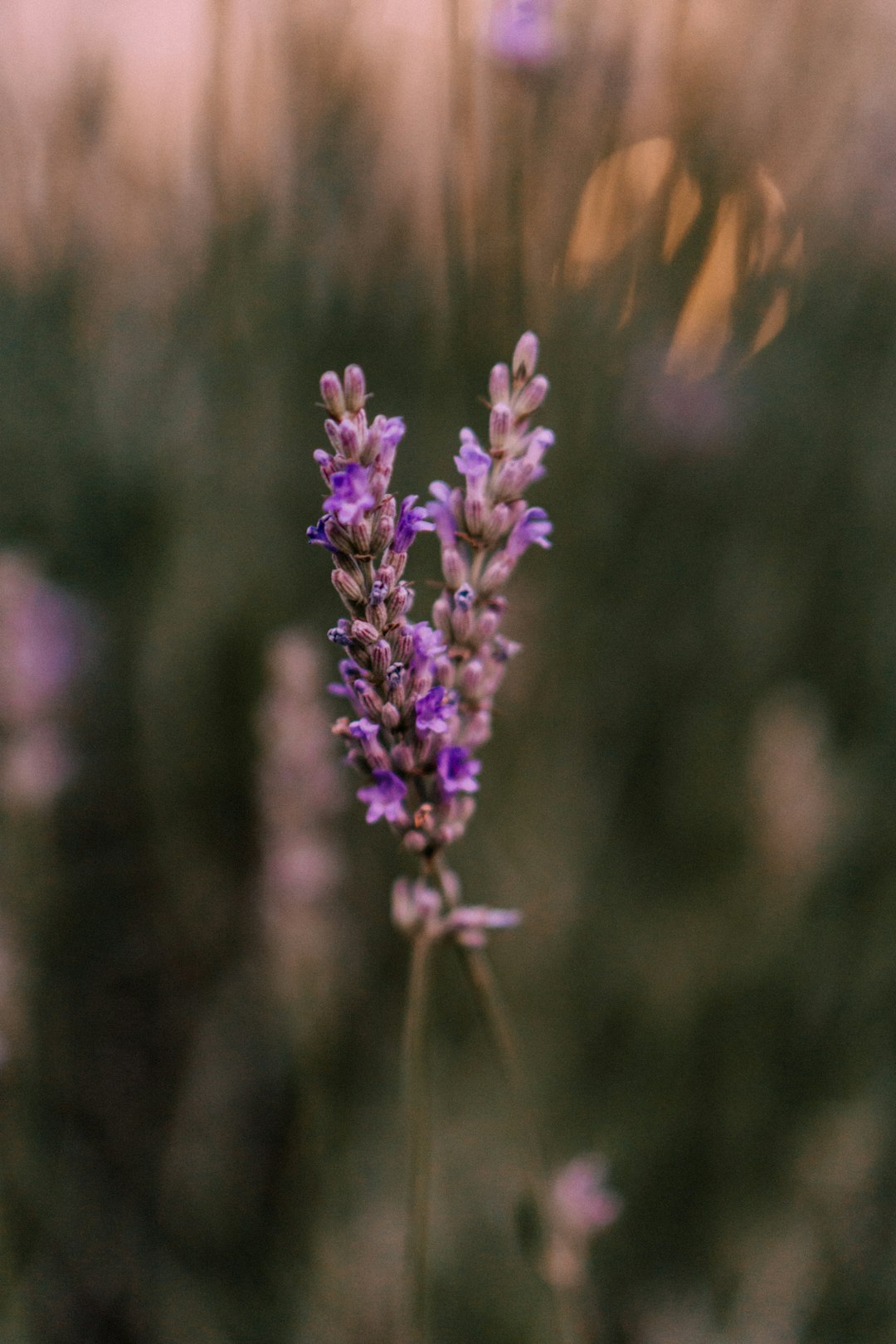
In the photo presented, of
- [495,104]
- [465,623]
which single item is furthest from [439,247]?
[465,623]

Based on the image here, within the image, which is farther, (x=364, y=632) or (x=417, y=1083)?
(x=417, y=1083)

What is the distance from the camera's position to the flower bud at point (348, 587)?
654 millimetres

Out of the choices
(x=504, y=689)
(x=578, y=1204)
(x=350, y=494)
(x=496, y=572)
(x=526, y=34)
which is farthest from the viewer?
(x=504, y=689)

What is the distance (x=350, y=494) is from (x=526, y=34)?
4.55 feet

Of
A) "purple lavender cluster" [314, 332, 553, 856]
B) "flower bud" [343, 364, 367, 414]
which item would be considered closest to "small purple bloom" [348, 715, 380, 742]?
"purple lavender cluster" [314, 332, 553, 856]

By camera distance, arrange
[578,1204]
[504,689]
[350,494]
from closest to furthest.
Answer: [350,494] → [578,1204] → [504,689]

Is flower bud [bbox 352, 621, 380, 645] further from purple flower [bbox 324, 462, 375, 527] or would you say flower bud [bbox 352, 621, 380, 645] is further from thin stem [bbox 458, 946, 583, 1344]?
thin stem [bbox 458, 946, 583, 1344]

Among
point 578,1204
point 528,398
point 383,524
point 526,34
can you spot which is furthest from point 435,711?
point 526,34

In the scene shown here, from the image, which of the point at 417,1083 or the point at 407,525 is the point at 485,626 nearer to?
the point at 407,525

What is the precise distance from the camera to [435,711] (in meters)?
0.68

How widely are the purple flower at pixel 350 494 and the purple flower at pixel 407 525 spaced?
0.06 metres

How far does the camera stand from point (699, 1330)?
4.81 ft

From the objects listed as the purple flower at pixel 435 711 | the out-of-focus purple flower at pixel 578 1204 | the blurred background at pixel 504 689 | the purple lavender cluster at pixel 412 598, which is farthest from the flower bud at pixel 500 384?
the out-of-focus purple flower at pixel 578 1204

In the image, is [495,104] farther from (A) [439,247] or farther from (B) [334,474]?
(B) [334,474]
